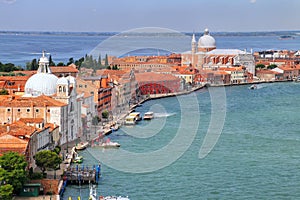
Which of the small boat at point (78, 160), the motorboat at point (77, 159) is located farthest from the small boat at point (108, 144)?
the small boat at point (78, 160)

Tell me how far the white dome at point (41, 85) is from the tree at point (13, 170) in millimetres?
3056

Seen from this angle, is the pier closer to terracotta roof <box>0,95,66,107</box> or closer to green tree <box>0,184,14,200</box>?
green tree <box>0,184,14,200</box>

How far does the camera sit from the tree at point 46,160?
7.27 m

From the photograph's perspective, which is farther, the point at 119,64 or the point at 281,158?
the point at 119,64

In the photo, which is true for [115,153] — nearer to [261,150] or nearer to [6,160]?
[261,150]

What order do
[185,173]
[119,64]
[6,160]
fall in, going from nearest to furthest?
[6,160] < [185,173] < [119,64]

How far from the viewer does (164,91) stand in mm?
18297

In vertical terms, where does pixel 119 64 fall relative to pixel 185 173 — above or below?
above

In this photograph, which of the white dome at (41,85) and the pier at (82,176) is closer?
the pier at (82,176)

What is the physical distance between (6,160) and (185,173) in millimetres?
2019

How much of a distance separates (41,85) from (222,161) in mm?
2752

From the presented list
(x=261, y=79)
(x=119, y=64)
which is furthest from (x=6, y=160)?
(x=261, y=79)

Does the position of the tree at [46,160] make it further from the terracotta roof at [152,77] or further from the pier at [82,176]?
the terracotta roof at [152,77]

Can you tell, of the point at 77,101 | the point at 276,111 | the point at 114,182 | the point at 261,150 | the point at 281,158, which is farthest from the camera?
the point at 276,111
